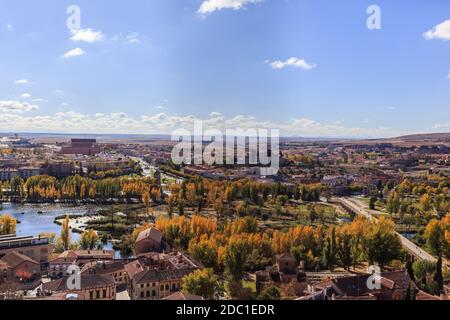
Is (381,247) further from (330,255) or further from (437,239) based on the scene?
(437,239)

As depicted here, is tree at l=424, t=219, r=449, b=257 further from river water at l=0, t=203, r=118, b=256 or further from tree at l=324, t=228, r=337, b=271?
river water at l=0, t=203, r=118, b=256

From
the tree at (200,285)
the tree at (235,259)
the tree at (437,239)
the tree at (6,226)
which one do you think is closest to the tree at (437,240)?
the tree at (437,239)

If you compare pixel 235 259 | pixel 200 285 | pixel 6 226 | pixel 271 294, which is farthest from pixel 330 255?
pixel 6 226

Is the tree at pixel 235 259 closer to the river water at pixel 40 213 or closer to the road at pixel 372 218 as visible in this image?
A: the road at pixel 372 218

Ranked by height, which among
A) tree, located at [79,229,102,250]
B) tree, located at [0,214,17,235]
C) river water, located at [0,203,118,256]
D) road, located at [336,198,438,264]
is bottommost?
road, located at [336,198,438,264]

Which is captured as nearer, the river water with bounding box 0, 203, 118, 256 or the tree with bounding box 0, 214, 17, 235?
the tree with bounding box 0, 214, 17, 235

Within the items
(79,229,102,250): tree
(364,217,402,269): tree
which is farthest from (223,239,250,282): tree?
(79,229,102,250): tree
